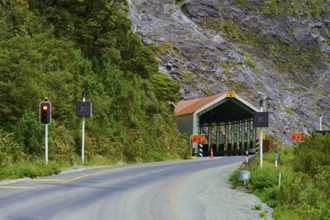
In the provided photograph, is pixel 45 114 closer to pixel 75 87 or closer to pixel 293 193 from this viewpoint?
pixel 75 87

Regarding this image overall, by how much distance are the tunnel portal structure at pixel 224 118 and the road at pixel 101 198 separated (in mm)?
29922

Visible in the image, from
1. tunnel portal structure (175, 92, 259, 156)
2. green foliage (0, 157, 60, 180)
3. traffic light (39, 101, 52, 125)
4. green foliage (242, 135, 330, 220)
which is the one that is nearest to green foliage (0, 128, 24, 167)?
green foliage (0, 157, 60, 180)

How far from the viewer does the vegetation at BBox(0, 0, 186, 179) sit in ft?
78.8

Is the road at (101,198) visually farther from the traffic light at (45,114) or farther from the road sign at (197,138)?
the road sign at (197,138)

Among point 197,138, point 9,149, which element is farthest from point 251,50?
point 9,149

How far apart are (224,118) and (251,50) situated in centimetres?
4086

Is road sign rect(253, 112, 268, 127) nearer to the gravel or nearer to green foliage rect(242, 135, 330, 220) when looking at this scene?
green foliage rect(242, 135, 330, 220)

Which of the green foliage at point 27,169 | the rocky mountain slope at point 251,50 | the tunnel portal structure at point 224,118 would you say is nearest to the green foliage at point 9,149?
the green foliage at point 27,169

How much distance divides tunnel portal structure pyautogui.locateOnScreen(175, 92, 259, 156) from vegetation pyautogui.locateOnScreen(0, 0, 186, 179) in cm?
631

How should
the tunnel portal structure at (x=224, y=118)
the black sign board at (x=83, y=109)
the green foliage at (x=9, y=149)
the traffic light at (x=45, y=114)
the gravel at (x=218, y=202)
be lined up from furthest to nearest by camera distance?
the tunnel portal structure at (x=224, y=118), the black sign board at (x=83, y=109), the traffic light at (x=45, y=114), the green foliage at (x=9, y=149), the gravel at (x=218, y=202)

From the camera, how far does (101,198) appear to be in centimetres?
1470

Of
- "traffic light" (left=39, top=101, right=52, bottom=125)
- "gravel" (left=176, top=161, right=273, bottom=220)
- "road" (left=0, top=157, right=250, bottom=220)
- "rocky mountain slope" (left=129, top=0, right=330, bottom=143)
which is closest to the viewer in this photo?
"road" (left=0, top=157, right=250, bottom=220)

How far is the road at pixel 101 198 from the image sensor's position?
11906mm

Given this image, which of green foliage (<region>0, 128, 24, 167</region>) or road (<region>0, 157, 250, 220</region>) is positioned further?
green foliage (<region>0, 128, 24, 167</region>)
